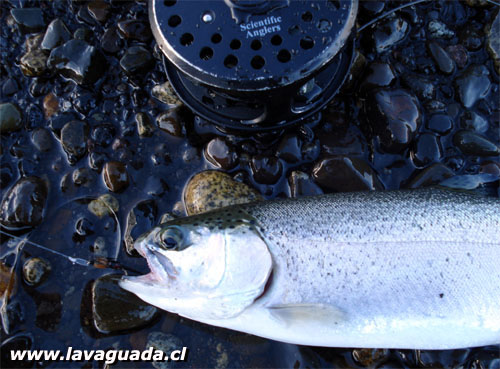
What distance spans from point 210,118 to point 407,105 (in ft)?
3.87

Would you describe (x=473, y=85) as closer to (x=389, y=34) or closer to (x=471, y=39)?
(x=471, y=39)

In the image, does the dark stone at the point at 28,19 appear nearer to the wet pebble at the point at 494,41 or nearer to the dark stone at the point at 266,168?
the dark stone at the point at 266,168

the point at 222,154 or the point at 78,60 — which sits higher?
the point at 78,60

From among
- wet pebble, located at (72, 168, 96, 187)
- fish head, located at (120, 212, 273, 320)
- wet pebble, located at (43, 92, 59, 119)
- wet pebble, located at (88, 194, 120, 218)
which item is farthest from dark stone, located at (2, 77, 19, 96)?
fish head, located at (120, 212, 273, 320)

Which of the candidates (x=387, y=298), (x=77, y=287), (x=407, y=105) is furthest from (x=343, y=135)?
(x=77, y=287)

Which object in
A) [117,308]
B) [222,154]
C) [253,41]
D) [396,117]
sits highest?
[253,41]

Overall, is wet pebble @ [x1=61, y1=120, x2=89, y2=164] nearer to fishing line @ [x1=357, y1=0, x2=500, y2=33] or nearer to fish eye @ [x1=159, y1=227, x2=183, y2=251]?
fish eye @ [x1=159, y1=227, x2=183, y2=251]

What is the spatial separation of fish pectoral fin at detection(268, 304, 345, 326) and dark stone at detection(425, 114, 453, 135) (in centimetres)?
134

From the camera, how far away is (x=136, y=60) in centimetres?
245

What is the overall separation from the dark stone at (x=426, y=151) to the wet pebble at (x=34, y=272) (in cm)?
233

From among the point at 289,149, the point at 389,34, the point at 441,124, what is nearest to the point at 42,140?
the point at 289,149

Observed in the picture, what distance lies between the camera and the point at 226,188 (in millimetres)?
2213

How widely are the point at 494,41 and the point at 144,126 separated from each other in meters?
2.34

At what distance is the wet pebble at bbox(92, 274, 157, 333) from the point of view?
2096 mm
